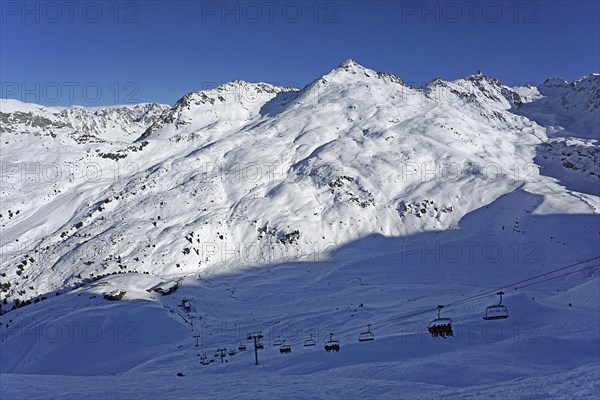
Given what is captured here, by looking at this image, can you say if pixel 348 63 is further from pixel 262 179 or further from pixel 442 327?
pixel 442 327

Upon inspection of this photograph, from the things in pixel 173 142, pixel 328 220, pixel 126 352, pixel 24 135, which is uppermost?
pixel 24 135

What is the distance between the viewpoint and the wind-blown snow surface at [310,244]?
76.1ft

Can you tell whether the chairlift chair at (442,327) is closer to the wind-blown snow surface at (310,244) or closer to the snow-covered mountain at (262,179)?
the wind-blown snow surface at (310,244)

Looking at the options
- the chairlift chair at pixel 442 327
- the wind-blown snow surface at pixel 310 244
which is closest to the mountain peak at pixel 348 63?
the wind-blown snow surface at pixel 310 244

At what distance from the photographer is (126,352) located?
1606 inches

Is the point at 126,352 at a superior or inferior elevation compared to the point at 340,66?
inferior

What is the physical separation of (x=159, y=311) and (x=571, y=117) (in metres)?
164

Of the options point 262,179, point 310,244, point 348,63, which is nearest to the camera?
point 310,244

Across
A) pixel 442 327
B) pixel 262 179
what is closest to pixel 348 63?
pixel 262 179

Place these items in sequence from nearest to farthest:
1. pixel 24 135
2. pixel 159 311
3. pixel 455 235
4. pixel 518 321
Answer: pixel 518 321
pixel 159 311
pixel 455 235
pixel 24 135

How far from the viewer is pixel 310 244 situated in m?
78.2

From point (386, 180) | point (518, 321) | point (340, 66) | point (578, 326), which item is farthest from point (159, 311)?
point (340, 66)

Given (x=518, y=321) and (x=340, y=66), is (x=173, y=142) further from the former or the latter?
(x=518, y=321)

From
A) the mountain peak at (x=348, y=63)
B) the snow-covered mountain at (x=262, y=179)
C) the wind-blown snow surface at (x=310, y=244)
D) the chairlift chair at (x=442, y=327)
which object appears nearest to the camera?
the wind-blown snow surface at (x=310, y=244)
